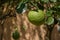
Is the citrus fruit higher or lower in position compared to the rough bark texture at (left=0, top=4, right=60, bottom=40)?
higher

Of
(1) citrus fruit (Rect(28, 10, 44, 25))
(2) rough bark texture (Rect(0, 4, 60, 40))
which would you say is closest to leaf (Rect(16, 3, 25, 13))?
(1) citrus fruit (Rect(28, 10, 44, 25))

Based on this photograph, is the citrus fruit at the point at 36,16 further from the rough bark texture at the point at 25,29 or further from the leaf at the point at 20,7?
the rough bark texture at the point at 25,29

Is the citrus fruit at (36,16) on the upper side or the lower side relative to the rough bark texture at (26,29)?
upper

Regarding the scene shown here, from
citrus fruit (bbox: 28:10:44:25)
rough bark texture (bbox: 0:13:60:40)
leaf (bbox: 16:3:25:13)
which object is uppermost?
leaf (bbox: 16:3:25:13)

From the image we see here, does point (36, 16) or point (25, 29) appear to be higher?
point (36, 16)

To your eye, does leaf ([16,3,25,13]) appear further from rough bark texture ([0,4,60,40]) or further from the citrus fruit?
rough bark texture ([0,4,60,40])

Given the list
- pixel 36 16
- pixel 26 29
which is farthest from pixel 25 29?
pixel 36 16

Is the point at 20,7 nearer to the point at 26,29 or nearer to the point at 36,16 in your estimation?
the point at 36,16

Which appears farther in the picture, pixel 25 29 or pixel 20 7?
pixel 25 29

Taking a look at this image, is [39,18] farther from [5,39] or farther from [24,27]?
[5,39]

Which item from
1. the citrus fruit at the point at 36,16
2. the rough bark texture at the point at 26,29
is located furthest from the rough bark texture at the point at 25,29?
the citrus fruit at the point at 36,16

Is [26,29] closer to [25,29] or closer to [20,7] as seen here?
[25,29]

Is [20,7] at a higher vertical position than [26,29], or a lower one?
higher

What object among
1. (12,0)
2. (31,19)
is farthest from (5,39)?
(31,19)
